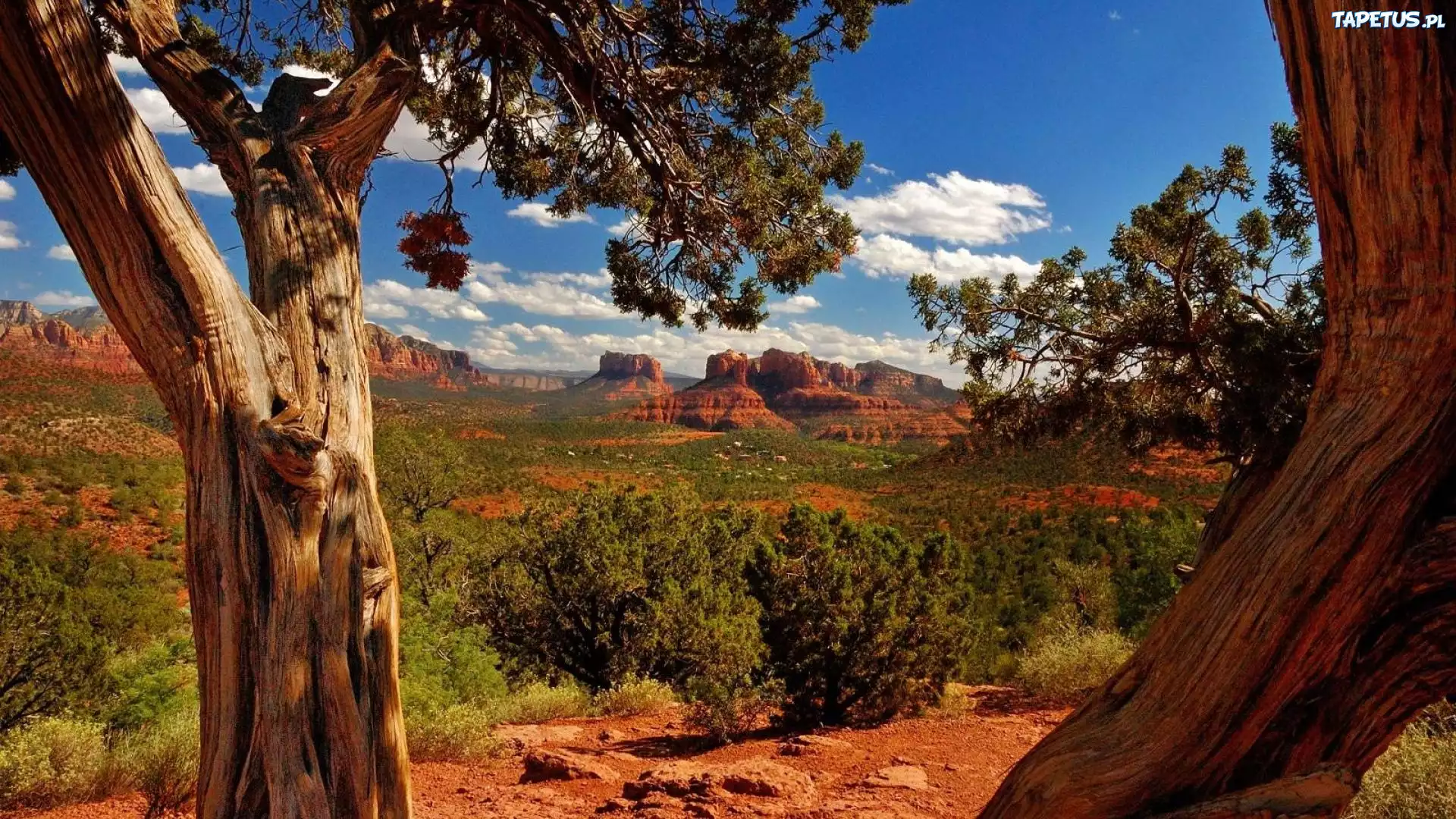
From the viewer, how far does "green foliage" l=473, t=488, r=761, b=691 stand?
1173 cm

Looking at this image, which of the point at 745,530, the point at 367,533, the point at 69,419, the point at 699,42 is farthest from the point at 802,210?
the point at 69,419

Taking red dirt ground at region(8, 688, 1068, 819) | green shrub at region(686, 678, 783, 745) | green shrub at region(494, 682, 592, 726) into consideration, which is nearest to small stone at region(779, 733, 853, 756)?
→ red dirt ground at region(8, 688, 1068, 819)

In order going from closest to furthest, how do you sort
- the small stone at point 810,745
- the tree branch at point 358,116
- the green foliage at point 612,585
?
the tree branch at point 358,116 → the small stone at point 810,745 → the green foliage at point 612,585

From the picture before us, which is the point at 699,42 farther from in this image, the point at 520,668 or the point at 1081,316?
the point at 520,668

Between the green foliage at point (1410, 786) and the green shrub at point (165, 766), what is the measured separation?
272 inches

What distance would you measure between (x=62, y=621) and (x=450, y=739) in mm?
8680

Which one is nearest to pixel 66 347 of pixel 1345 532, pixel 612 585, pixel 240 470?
pixel 612 585

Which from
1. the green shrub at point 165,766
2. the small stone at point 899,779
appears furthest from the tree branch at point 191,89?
the small stone at point 899,779

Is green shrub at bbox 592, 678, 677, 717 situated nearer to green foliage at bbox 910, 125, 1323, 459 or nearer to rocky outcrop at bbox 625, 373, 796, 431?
green foliage at bbox 910, 125, 1323, 459

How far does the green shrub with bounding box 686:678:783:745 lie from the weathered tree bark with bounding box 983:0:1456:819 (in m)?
6.04

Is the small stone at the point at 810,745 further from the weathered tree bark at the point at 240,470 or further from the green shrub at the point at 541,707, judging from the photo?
the weathered tree bark at the point at 240,470

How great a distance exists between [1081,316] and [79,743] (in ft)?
25.3

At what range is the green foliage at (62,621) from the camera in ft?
31.1

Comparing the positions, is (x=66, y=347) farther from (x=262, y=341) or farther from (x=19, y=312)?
(x=262, y=341)
